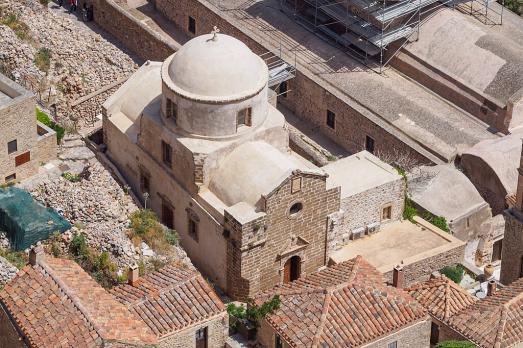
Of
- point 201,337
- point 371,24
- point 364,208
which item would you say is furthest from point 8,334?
point 371,24

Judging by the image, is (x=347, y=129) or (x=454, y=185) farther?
(x=347, y=129)

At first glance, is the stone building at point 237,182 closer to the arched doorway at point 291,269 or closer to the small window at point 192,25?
the arched doorway at point 291,269

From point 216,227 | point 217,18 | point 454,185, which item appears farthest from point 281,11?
point 216,227

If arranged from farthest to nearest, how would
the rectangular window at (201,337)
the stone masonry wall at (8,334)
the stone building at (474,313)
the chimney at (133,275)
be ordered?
the chimney at (133,275), the stone building at (474,313), the rectangular window at (201,337), the stone masonry wall at (8,334)

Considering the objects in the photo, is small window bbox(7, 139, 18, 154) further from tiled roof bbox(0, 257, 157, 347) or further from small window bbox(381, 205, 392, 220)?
small window bbox(381, 205, 392, 220)

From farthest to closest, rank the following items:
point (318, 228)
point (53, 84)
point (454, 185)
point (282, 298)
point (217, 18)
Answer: point (217, 18) → point (53, 84) → point (454, 185) → point (318, 228) → point (282, 298)

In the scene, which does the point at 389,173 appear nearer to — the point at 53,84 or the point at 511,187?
the point at 511,187

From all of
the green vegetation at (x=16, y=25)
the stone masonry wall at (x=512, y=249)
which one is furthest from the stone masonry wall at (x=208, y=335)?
the green vegetation at (x=16, y=25)
